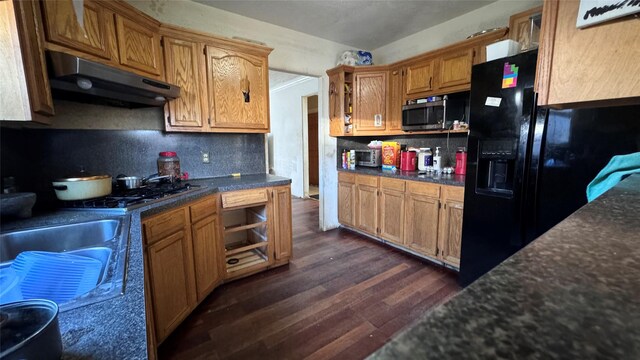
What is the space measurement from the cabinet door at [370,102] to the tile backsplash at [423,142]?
35 centimetres

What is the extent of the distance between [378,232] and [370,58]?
7.21 feet

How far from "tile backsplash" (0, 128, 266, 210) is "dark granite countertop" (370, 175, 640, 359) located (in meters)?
2.24

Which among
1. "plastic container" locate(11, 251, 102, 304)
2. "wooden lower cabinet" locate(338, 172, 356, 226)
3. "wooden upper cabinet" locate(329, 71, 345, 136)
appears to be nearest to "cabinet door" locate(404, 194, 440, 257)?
"wooden lower cabinet" locate(338, 172, 356, 226)

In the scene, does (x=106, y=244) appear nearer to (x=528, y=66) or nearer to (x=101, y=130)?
(x=101, y=130)

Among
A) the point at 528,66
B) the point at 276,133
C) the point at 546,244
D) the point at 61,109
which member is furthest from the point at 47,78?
the point at 276,133

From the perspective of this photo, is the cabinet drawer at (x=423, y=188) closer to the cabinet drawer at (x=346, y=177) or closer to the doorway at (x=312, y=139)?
the cabinet drawer at (x=346, y=177)

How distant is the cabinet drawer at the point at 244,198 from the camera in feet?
6.91

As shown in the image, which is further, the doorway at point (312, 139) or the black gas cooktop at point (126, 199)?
the doorway at point (312, 139)

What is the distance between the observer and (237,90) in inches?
92.3

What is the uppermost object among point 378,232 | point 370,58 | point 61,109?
point 370,58

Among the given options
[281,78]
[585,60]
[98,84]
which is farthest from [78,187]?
[281,78]

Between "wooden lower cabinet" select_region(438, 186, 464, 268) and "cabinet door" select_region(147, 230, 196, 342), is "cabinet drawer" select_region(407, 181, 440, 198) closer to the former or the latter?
"wooden lower cabinet" select_region(438, 186, 464, 268)

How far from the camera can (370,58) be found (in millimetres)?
3328

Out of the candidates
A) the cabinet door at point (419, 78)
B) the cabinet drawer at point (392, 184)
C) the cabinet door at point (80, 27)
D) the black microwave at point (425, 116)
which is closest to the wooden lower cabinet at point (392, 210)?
the cabinet drawer at point (392, 184)
